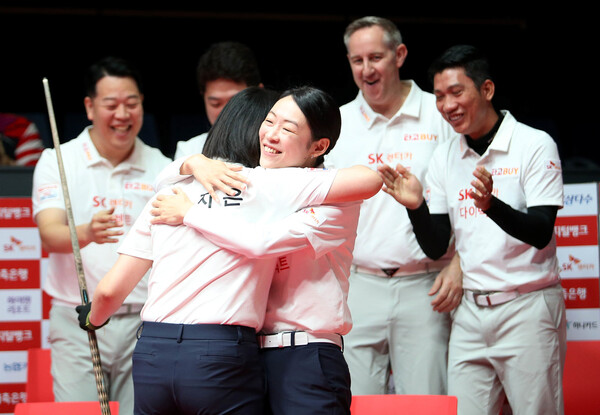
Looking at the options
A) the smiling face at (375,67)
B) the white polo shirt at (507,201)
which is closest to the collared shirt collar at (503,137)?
the white polo shirt at (507,201)

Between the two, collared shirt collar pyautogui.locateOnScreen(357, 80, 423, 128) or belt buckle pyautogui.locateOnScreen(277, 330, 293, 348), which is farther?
collared shirt collar pyautogui.locateOnScreen(357, 80, 423, 128)

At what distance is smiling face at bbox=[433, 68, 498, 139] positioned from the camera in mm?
2811

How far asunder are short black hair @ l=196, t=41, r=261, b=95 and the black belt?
177 cm

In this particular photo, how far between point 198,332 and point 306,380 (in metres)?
0.28

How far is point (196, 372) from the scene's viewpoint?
5.52 feet

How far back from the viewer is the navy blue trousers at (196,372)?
1.68m

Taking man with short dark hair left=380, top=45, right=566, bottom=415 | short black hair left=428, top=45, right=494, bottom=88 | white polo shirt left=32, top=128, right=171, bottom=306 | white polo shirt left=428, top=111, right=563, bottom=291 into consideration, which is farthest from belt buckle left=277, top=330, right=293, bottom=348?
short black hair left=428, top=45, right=494, bottom=88

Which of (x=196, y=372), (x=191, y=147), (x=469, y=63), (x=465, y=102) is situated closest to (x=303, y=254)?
(x=196, y=372)

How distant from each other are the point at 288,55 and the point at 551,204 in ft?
11.0

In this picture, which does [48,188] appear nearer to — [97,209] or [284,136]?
[97,209]

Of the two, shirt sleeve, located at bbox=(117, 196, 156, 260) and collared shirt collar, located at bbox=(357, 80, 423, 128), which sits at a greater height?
collared shirt collar, located at bbox=(357, 80, 423, 128)

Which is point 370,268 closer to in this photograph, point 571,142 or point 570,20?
point 571,142

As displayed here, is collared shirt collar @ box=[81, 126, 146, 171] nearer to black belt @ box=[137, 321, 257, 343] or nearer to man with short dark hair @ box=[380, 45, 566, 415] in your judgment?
man with short dark hair @ box=[380, 45, 566, 415]

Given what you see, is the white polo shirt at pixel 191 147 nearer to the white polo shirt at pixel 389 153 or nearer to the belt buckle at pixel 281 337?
the white polo shirt at pixel 389 153
